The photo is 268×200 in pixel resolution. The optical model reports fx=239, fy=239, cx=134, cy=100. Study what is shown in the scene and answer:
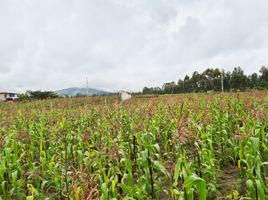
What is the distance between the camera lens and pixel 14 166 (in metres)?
3.61

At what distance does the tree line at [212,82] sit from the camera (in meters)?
47.7

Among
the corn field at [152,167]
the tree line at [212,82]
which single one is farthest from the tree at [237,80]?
the corn field at [152,167]

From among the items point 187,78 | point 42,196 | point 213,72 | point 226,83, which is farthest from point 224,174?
point 187,78

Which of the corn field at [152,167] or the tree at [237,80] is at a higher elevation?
the tree at [237,80]

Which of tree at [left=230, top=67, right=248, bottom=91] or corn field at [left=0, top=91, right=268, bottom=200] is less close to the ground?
tree at [left=230, top=67, right=248, bottom=91]

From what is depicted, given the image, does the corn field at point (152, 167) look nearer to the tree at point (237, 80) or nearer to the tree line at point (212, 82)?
the tree line at point (212, 82)

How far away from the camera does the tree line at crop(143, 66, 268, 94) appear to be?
47.7 meters

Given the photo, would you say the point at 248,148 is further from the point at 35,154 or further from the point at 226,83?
the point at 226,83

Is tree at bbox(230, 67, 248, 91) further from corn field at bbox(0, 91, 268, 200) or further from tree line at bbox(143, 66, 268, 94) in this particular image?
corn field at bbox(0, 91, 268, 200)

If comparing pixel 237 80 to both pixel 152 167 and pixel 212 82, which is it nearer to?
pixel 212 82

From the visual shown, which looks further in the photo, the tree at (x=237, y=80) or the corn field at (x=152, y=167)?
the tree at (x=237, y=80)

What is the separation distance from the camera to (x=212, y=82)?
57.4m

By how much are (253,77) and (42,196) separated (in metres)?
67.6

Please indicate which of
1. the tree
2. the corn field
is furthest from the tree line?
the corn field
